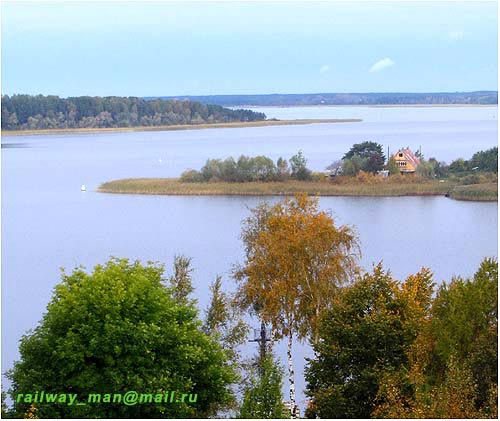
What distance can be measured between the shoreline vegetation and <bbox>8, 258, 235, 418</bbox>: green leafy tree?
18617mm

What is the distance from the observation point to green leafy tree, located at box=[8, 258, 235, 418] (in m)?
5.92

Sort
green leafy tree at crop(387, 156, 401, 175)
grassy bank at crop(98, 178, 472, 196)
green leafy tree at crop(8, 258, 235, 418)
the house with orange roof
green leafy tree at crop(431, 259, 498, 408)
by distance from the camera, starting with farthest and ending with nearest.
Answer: the house with orange roof
green leafy tree at crop(387, 156, 401, 175)
grassy bank at crop(98, 178, 472, 196)
green leafy tree at crop(431, 259, 498, 408)
green leafy tree at crop(8, 258, 235, 418)

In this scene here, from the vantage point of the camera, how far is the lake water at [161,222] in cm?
1318

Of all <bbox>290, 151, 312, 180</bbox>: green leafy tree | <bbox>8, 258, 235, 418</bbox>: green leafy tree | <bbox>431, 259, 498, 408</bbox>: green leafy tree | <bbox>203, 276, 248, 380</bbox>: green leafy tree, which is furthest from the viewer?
<bbox>290, 151, 312, 180</bbox>: green leafy tree

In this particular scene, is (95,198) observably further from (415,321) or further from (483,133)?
(483,133)

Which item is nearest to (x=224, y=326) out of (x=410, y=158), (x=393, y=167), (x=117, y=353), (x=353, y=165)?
(x=117, y=353)

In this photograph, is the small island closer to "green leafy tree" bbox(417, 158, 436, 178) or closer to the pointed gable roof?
"green leafy tree" bbox(417, 158, 436, 178)

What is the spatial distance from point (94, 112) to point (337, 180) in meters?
24.1

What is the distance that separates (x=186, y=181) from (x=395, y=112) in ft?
164

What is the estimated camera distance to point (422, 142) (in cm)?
4256

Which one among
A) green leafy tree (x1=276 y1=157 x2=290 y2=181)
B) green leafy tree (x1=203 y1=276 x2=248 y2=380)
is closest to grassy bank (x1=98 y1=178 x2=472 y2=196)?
green leafy tree (x1=276 y1=157 x2=290 y2=181)

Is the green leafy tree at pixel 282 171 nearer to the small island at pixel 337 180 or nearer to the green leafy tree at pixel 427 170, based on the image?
the small island at pixel 337 180

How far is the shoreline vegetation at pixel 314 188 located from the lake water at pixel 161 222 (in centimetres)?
72

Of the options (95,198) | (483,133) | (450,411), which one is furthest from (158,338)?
(483,133)
